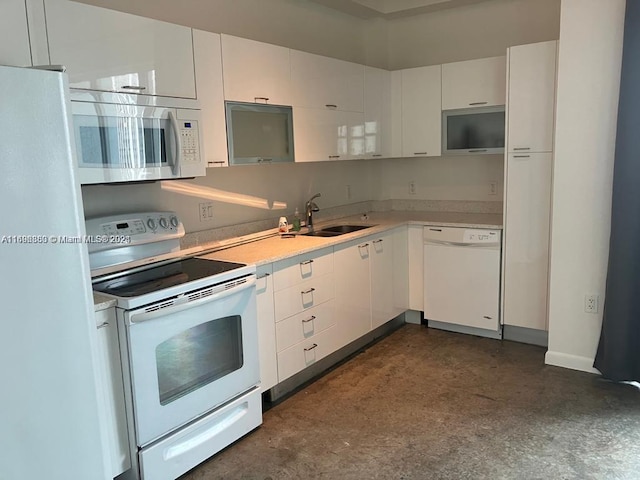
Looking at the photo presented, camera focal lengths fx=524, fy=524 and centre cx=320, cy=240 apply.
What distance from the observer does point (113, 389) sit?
7.25ft

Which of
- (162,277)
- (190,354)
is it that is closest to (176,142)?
(162,277)

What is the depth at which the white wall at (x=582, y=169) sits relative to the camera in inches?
124

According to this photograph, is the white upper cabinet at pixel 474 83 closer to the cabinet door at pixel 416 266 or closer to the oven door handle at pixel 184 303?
the cabinet door at pixel 416 266

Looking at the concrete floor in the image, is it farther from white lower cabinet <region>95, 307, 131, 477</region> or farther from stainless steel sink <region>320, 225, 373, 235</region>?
stainless steel sink <region>320, 225, 373, 235</region>

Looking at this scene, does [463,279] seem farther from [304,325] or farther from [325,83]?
[325,83]

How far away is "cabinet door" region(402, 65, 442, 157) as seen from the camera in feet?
14.2

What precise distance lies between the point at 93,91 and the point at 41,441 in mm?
1441

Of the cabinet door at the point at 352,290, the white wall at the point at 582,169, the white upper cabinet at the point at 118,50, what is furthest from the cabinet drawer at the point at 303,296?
the white wall at the point at 582,169

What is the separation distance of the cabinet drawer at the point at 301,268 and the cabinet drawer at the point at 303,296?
0.11ft

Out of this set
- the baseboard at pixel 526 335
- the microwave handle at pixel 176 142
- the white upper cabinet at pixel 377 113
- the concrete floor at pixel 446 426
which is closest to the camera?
the concrete floor at pixel 446 426

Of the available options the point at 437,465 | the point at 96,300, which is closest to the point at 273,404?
the point at 437,465

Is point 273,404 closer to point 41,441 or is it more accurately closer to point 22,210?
point 41,441

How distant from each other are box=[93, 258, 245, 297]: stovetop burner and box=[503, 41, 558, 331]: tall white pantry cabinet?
85.3 inches

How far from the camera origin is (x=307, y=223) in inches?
159
